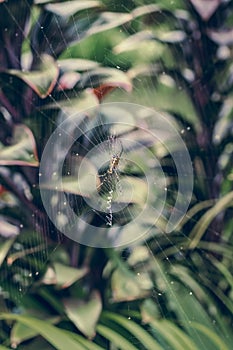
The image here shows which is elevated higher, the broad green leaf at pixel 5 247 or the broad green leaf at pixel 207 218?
the broad green leaf at pixel 207 218

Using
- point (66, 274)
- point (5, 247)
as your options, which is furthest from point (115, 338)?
point (5, 247)

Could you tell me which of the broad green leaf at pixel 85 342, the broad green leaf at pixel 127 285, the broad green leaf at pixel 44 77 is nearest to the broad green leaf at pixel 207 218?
the broad green leaf at pixel 127 285

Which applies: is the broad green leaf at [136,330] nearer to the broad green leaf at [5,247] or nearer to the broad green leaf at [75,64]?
the broad green leaf at [5,247]

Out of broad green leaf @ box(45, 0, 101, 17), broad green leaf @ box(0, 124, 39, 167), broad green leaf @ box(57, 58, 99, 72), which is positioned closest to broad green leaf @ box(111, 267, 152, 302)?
broad green leaf @ box(0, 124, 39, 167)

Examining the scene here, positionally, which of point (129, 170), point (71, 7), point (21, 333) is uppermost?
point (71, 7)

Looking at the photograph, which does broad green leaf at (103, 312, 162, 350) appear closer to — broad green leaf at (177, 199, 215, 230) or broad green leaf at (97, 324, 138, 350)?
broad green leaf at (97, 324, 138, 350)

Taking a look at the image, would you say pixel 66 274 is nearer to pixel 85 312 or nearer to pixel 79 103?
pixel 85 312

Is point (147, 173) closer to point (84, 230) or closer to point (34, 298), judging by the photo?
point (84, 230)

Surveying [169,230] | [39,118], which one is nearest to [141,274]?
[169,230]
